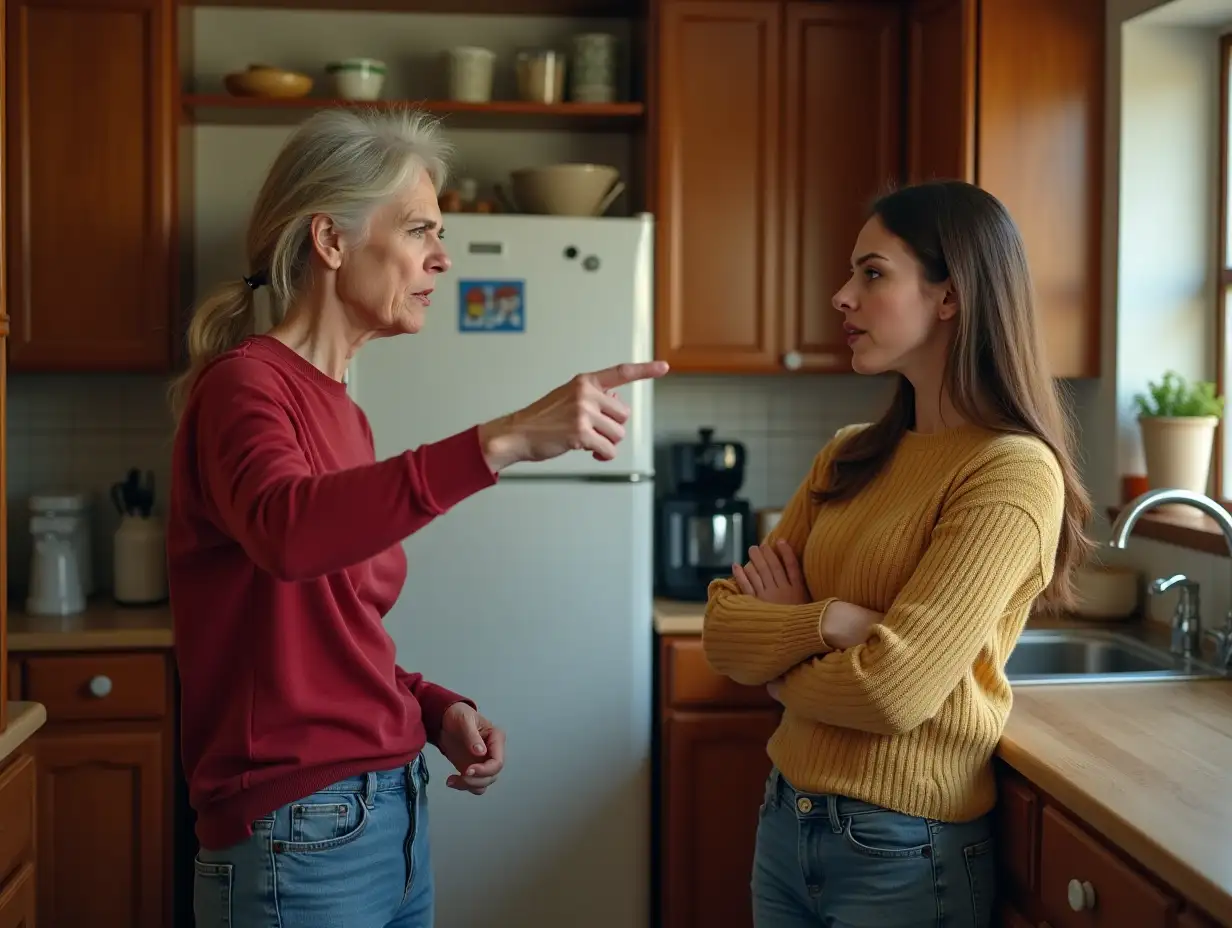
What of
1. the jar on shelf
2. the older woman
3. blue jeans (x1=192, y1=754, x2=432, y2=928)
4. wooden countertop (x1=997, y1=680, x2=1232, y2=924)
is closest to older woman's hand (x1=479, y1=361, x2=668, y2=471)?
the older woman

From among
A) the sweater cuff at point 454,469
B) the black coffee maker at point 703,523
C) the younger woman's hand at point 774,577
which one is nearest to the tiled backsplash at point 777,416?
the black coffee maker at point 703,523

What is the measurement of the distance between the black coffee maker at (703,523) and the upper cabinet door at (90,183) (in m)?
1.25

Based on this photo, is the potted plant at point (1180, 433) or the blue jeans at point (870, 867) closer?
the blue jeans at point (870, 867)

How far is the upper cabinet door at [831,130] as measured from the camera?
3.10 metres

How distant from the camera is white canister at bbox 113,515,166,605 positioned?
9.87 ft

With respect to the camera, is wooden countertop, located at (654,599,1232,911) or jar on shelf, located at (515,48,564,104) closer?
wooden countertop, located at (654,599,1232,911)

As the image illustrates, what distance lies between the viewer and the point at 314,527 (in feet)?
3.67

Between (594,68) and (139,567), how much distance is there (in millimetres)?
1581

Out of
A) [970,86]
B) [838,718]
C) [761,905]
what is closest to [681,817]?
[761,905]

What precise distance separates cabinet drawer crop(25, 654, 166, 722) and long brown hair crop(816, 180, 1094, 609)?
1.85m

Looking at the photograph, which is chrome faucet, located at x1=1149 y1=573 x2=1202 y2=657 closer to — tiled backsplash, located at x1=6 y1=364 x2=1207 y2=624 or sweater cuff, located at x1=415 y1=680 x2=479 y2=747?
tiled backsplash, located at x1=6 y1=364 x2=1207 y2=624

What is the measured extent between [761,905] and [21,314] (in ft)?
7.02

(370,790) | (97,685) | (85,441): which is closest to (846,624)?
(370,790)

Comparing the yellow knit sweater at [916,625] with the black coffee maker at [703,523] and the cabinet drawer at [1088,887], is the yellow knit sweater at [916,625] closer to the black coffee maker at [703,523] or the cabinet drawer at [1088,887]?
the cabinet drawer at [1088,887]
